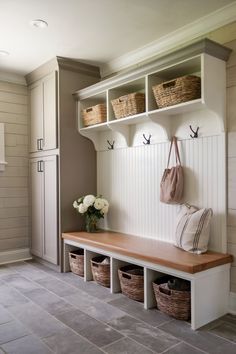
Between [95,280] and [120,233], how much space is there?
57 centimetres

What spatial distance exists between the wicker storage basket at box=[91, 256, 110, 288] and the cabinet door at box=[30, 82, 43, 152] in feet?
5.45

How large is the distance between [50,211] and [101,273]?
1043mm

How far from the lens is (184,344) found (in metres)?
1.98

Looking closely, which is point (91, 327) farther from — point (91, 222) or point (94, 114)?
Answer: point (94, 114)

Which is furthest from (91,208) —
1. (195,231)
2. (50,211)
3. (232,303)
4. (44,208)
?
(232,303)

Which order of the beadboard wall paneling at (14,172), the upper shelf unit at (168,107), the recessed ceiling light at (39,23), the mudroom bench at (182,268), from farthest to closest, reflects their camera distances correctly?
1. the beadboard wall paneling at (14,172)
2. the recessed ceiling light at (39,23)
3. the upper shelf unit at (168,107)
4. the mudroom bench at (182,268)

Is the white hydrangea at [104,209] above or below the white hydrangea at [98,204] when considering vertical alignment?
below

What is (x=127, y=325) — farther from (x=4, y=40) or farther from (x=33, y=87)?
(x=33, y=87)

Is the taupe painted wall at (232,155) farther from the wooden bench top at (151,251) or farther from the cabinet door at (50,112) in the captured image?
the cabinet door at (50,112)

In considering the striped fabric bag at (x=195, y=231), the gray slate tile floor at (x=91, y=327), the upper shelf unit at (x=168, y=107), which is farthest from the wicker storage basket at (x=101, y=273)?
the upper shelf unit at (x=168, y=107)

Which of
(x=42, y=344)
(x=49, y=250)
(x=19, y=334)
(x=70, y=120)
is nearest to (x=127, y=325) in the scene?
(x=42, y=344)

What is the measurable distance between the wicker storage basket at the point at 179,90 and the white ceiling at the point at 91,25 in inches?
21.5

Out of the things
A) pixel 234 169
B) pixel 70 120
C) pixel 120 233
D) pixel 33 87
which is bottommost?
pixel 120 233

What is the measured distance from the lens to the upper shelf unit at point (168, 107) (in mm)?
2379
